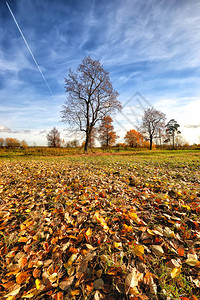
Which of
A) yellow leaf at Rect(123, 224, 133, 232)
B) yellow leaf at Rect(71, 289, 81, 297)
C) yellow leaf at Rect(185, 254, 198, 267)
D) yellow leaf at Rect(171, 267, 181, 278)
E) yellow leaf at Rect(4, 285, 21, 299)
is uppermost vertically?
yellow leaf at Rect(123, 224, 133, 232)

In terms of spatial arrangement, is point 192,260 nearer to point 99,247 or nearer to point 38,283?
point 99,247

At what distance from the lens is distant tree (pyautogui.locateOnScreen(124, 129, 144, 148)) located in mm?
41031

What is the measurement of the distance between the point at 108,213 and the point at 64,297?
135 centimetres

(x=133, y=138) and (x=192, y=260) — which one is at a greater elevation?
(x=133, y=138)

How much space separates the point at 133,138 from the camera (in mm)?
41031

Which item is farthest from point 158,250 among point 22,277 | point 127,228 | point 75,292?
point 22,277

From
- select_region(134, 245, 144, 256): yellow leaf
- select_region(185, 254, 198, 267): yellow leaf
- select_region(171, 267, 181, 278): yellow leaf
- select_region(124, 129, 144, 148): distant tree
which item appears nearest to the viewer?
select_region(171, 267, 181, 278): yellow leaf

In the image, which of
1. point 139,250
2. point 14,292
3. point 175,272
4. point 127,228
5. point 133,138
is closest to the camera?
point 14,292

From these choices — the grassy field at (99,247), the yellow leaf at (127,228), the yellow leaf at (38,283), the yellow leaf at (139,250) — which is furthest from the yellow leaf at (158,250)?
the yellow leaf at (38,283)

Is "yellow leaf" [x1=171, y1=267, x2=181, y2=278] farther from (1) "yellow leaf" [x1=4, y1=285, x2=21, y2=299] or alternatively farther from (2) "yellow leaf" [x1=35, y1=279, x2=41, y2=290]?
(1) "yellow leaf" [x1=4, y1=285, x2=21, y2=299]

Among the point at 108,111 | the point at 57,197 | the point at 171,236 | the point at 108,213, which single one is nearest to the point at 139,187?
the point at 108,213

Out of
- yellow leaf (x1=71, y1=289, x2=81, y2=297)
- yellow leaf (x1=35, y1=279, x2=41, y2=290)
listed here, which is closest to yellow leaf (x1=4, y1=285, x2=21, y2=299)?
yellow leaf (x1=35, y1=279, x2=41, y2=290)

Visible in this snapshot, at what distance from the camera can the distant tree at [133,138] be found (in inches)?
1615

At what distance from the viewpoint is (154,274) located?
1373mm
